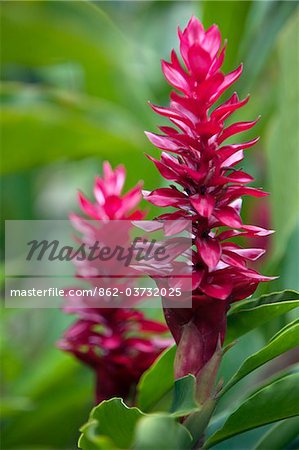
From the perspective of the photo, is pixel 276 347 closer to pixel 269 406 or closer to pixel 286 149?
pixel 269 406

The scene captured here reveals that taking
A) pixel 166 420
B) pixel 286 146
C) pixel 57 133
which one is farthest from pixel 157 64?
pixel 166 420

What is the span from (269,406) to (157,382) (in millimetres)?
139

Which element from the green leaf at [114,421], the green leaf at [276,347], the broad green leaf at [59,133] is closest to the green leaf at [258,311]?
the green leaf at [276,347]

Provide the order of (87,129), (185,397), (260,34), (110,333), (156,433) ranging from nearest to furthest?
(156,433), (185,397), (110,333), (87,129), (260,34)

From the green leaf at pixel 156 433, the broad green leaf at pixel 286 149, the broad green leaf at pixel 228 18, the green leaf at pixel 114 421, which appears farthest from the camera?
the broad green leaf at pixel 228 18

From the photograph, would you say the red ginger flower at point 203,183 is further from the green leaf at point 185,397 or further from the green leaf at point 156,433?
the green leaf at point 156,433

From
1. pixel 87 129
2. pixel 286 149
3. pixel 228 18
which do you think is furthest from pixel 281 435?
pixel 228 18

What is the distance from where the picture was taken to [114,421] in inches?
25.3

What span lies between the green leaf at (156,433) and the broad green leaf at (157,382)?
0.61ft

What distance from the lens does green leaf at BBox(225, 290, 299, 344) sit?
68 cm

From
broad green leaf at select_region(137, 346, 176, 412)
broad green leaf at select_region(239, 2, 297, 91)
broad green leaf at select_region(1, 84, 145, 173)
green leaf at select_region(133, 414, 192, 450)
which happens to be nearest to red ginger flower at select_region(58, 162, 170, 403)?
broad green leaf at select_region(137, 346, 176, 412)

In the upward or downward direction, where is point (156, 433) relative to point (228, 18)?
downward

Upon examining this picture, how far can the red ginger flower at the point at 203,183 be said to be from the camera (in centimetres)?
65

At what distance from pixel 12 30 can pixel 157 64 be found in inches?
20.5
